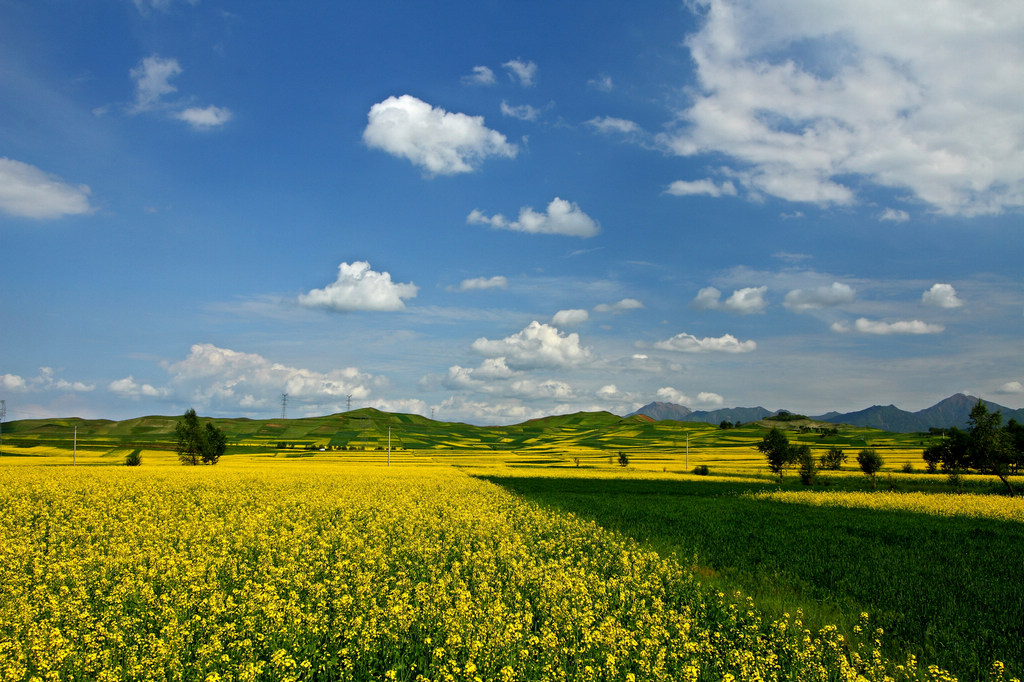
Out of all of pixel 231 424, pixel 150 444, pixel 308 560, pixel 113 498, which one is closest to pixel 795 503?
pixel 308 560

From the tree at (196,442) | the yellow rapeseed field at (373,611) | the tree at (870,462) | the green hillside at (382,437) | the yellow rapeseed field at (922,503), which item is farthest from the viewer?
the green hillside at (382,437)

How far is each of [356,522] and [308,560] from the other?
535 centimetres

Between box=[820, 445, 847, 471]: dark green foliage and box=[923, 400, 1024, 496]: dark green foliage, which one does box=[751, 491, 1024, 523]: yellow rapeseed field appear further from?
box=[820, 445, 847, 471]: dark green foliage

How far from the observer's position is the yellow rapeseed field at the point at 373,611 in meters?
6.99

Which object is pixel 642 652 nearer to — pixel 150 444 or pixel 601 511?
pixel 601 511

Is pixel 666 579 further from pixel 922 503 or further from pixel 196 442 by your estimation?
pixel 196 442

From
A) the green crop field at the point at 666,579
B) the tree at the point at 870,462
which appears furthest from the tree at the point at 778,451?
the green crop field at the point at 666,579

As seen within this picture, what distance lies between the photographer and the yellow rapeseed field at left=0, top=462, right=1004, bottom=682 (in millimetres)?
6992

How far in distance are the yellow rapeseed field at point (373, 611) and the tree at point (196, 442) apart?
63996mm

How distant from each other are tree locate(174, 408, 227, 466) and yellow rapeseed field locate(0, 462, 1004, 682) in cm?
6400

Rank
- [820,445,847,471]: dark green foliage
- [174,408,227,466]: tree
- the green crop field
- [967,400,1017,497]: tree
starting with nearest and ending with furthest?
the green crop field, [967,400,1017,497]: tree, [820,445,847,471]: dark green foliage, [174,408,227,466]: tree

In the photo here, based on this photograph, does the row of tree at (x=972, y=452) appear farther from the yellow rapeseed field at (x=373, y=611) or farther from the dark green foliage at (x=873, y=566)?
the yellow rapeseed field at (x=373, y=611)

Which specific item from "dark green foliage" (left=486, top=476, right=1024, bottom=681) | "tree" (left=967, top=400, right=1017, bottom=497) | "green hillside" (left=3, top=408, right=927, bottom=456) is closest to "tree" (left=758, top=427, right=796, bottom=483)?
"tree" (left=967, top=400, right=1017, bottom=497)

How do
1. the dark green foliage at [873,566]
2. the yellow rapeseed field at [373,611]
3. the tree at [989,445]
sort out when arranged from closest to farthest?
the yellow rapeseed field at [373,611] → the dark green foliage at [873,566] → the tree at [989,445]
